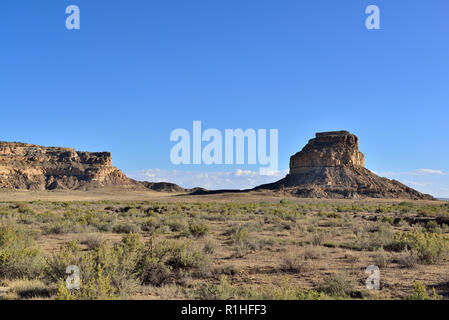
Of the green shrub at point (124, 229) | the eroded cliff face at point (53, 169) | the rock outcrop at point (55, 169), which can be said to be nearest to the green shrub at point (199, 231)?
the green shrub at point (124, 229)

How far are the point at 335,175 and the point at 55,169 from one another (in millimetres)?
92030

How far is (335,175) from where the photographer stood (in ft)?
314

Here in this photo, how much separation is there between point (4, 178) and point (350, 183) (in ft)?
327

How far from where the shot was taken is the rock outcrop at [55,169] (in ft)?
375

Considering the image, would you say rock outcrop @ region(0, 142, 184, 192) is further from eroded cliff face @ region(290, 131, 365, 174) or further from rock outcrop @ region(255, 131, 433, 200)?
eroded cliff face @ region(290, 131, 365, 174)

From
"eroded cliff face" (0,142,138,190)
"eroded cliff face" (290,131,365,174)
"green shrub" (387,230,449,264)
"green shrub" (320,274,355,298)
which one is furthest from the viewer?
"eroded cliff face" (0,142,138,190)

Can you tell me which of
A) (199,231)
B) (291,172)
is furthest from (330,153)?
(199,231)

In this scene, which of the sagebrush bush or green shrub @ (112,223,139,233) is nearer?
the sagebrush bush

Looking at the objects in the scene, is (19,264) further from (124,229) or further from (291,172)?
(291,172)

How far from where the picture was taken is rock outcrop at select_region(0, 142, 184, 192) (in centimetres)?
11415

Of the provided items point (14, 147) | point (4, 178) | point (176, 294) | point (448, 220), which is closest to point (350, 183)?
point (448, 220)

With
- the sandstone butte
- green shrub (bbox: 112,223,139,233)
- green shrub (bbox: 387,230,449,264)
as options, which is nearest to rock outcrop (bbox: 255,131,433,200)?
the sandstone butte

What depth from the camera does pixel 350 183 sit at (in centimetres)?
9138
